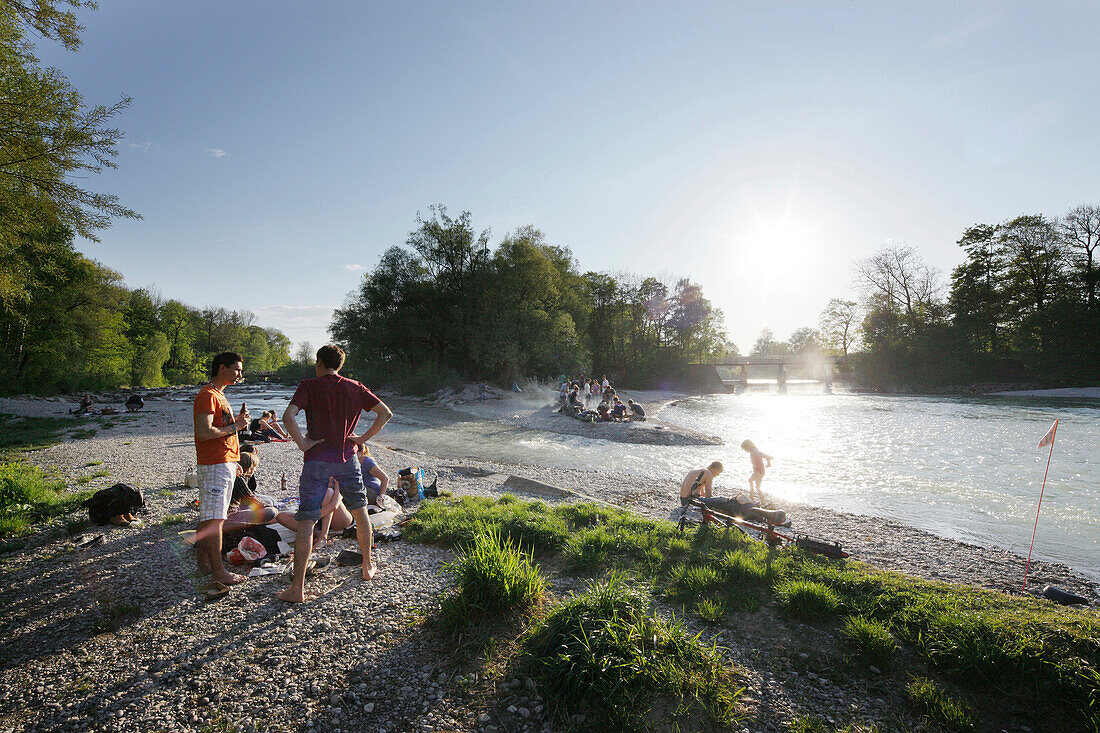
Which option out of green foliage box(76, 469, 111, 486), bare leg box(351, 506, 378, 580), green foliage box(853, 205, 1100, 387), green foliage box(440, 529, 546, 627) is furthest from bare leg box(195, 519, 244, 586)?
green foliage box(853, 205, 1100, 387)

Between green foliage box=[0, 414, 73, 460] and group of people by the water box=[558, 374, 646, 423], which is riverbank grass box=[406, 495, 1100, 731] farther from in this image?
group of people by the water box=[558, 374, 646, 423]

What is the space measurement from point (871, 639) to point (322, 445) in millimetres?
4990

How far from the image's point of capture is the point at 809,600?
4.31 m

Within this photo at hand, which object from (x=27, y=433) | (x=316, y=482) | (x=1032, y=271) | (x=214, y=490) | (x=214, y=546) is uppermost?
(x=1032, y=271)

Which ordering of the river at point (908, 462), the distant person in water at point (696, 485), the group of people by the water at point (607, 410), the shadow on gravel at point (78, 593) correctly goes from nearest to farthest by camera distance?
the shadow on gravel at point (78, 593), the distant person in water at point (696, 485), the river at point (908, 462), the group of people by the water at point (607, 410)

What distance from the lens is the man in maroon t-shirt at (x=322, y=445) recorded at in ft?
13.0

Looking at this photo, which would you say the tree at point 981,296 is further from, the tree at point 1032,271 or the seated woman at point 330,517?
the seated woman at point 330,517

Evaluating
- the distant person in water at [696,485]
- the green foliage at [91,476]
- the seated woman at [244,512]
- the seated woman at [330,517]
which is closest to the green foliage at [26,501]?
the green foliage at [91,476]

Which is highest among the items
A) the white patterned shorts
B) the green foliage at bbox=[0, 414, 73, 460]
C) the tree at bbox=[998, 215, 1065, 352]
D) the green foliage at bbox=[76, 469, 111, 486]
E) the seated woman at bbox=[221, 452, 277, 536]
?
→ the tree at bbox=[998, 215, 1065, 352]

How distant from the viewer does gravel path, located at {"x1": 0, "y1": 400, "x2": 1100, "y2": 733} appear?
9.05ft

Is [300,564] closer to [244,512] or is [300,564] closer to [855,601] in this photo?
[244,512]

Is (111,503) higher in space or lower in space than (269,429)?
higher

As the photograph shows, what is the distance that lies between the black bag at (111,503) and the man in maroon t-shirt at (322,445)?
394cm

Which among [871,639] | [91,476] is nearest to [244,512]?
[91,476]
